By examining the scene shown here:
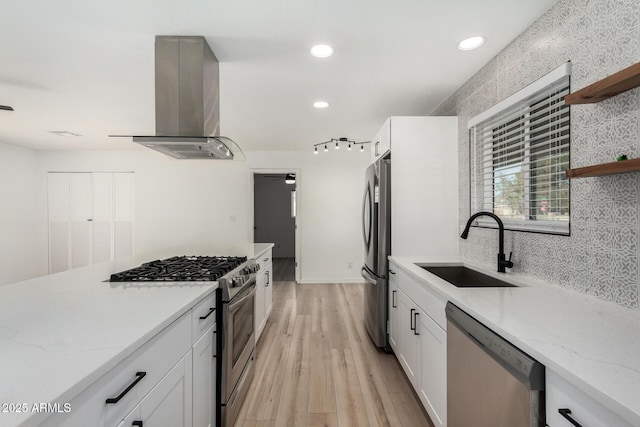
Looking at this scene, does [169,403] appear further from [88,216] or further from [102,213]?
[88,216]

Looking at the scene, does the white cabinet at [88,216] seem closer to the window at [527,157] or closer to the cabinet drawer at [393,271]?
the cabinet drawer at [393,271]

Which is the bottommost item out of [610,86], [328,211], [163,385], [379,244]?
[163,385]

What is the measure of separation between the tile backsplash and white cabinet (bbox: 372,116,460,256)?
0.77 metres

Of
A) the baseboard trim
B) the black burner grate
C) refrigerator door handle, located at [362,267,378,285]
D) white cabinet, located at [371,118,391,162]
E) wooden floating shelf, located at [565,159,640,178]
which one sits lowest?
the baseboard trim

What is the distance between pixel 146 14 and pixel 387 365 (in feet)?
9.46

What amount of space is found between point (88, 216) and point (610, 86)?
264 inches

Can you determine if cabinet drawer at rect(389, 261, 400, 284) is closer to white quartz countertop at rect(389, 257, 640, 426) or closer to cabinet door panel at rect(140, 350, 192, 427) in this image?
white quartz countertop at rect(389, 257, 640, 426)

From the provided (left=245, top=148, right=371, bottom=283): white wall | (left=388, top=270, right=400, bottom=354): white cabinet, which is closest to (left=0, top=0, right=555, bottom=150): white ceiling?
(left=388, top=270, right=400, bottom=354): white cabinet

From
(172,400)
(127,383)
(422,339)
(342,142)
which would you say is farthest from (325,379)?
(342,142)

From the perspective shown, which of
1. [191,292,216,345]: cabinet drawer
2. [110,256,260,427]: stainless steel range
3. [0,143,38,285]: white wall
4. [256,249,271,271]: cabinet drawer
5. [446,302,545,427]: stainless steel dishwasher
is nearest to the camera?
[446,302,545,427]: stainless steel dishwasher

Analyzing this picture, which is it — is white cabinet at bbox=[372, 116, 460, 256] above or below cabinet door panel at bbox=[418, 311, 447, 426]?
above

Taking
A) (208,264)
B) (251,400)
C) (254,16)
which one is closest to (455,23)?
(254,16)

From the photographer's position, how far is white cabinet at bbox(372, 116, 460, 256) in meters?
2.60

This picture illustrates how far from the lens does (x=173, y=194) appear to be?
5398 millimetres
